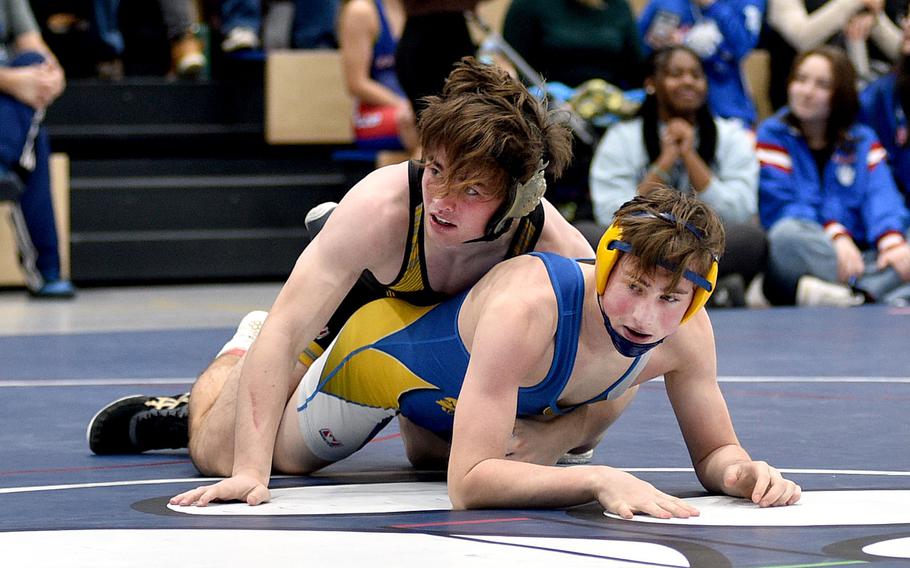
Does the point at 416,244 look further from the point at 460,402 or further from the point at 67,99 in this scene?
the point at 67,99

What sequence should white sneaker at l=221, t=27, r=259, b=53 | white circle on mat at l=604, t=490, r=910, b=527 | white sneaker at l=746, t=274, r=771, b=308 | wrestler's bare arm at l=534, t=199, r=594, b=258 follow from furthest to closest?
white sneaker at l=221, t=27, r=259, b=53
white sneaker at l=746, t=274, r=771, b=308
wrestler's bare arm at l=534, t=199, r=594, b=258
white circle on mat at l=604, t=490, r=910, b=527

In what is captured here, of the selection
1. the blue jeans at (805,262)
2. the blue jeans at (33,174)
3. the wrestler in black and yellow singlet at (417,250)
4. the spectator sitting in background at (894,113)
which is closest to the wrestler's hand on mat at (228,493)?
the wrestler in black and yellow singlet at (417,250)

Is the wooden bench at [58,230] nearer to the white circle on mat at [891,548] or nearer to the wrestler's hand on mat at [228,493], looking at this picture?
the wrestler's hand on mat at [228,493]

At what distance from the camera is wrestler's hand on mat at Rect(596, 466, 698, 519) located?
2496mm

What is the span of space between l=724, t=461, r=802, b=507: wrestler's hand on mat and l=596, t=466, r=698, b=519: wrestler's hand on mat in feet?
0.49

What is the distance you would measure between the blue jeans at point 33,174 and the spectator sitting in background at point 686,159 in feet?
8.27

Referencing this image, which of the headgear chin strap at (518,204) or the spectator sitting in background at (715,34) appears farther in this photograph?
the spectator sitting in background at (715,34)

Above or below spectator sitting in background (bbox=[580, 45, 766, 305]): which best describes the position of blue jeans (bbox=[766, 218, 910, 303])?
below

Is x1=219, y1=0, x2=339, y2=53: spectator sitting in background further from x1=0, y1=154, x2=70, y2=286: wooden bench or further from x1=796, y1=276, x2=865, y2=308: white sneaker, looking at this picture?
x1=796, y1=276, x2=865, y2=308: white sneaker

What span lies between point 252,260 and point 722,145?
2.87 meters

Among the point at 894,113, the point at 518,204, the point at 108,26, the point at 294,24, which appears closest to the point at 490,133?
the point at 518,204

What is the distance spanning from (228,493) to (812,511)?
988 mm

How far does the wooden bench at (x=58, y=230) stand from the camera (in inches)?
310

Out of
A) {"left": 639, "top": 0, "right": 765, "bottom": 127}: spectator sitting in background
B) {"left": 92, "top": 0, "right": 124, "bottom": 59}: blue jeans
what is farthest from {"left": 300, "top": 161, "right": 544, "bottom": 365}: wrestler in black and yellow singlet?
{"left": 92, "top": 0, "right": 124, "bottom": 59}: blue jeans
